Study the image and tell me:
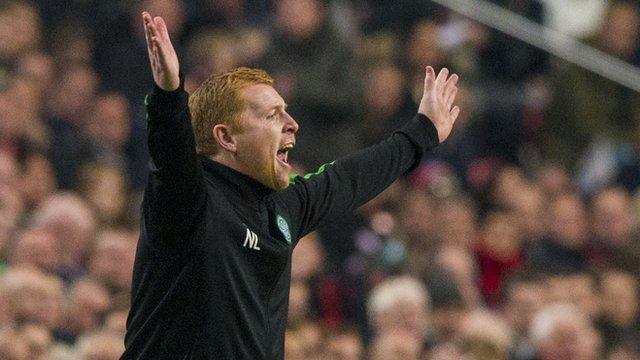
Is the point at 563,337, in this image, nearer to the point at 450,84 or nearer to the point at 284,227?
the point at 450,84

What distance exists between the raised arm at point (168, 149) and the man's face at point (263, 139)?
285 millimetres

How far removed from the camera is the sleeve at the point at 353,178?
4.38 m

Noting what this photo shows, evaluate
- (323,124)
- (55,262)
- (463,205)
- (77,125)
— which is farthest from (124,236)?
(463,205)

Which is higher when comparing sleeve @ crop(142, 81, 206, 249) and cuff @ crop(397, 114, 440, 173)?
cuff @ crop(397, 114, 440, 173)

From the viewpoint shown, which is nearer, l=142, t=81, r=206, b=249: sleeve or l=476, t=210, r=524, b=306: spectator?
l=142, t=81, r=206, b=249: sleeve

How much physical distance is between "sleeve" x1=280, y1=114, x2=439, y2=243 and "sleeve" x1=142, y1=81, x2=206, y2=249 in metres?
0.53

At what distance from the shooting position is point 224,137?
13.4 ft

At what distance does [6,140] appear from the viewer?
24.4 ft

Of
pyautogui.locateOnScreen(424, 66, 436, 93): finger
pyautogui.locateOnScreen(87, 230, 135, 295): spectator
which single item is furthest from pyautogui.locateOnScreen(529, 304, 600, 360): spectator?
pyautogui.locateOnScreen(424, 66, 436, 93): finger

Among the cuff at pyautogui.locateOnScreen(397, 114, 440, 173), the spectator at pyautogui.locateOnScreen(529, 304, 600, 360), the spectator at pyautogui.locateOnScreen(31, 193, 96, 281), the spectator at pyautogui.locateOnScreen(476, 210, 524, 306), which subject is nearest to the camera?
the cuff at pyautogui.locateOnScreen(397, 114, 440, 173)

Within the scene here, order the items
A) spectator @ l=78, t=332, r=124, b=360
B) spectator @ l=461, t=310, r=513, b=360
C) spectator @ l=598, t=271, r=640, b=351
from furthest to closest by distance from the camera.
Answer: spectator @ l=598, t=271, r=640, b=351, spectator @ l=461, t=310, r=513, b=360, spectator @ l=78, t=332, r=124, b=360

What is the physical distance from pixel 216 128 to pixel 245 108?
94 mm

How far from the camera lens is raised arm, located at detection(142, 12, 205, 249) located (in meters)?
3.63

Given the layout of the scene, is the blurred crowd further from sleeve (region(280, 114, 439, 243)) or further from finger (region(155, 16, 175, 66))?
finger (region(155, 16, 175, 66))
